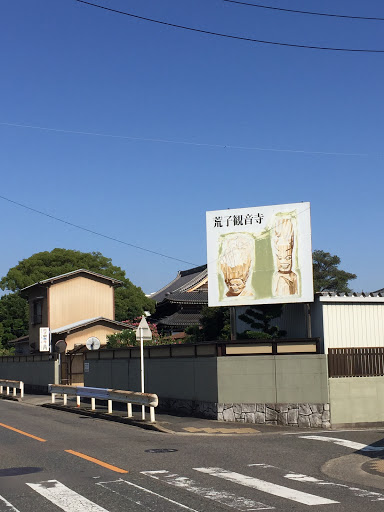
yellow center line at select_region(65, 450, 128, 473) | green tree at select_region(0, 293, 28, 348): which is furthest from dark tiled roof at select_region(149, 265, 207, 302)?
yellow center line at select_region(65, 450, 128, 473)

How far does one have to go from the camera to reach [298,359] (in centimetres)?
1986

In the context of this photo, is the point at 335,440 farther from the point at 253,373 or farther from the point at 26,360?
the point at 26,360

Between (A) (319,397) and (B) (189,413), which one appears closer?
(A) (319,397)

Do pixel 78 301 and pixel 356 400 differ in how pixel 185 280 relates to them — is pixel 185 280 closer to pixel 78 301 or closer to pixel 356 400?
pixel 78 301

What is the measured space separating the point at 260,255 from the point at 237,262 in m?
0.88

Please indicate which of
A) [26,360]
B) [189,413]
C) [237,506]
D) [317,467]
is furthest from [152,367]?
[26,360]

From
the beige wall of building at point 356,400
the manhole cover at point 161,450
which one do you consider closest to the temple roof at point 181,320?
the beige wall of building at point 356,400

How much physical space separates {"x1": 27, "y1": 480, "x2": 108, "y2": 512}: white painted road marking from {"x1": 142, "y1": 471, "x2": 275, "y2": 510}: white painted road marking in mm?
1597

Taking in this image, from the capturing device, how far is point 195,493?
9.16 meters

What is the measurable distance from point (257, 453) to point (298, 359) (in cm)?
673

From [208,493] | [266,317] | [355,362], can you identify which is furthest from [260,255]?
[208,493]

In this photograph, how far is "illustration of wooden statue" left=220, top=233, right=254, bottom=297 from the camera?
888 inches

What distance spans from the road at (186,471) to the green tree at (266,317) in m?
6.26

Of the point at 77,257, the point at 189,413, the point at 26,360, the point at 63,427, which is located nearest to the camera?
the point at 63,427
